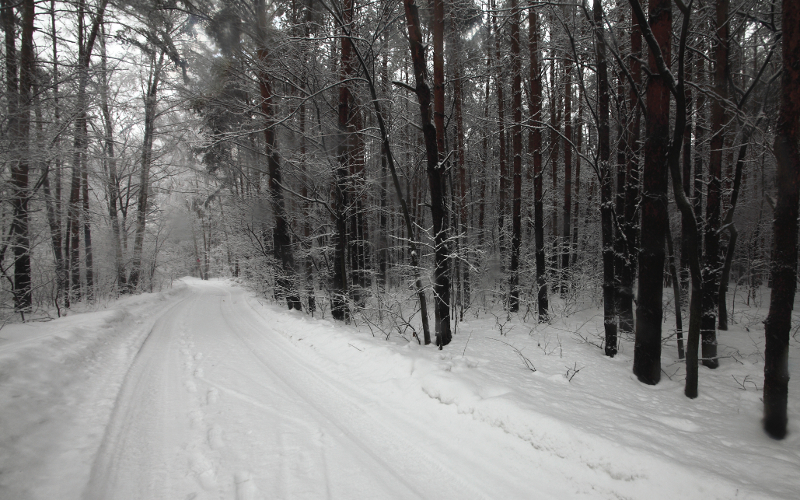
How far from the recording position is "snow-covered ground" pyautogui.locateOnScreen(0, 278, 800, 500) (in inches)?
99.8

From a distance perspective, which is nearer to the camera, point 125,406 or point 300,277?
point 125,406

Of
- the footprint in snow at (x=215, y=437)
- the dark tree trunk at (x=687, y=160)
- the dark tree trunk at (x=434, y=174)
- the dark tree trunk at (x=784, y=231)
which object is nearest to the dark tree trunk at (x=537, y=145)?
the dark tree trunk at (x=687, y=160)

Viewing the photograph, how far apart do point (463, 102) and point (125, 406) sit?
43.4 feet

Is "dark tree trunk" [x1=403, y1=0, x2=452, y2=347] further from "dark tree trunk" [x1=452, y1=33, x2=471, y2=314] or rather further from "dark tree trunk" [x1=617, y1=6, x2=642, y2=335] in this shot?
"dark tree trunk" [x1=617, y1=6, x2=642, y2=335]

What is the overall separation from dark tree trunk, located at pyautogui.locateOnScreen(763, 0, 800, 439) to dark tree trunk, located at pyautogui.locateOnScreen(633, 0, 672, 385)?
1.23 metres

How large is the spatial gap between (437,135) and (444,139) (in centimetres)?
21

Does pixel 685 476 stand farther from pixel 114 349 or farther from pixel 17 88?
pixel 17 88

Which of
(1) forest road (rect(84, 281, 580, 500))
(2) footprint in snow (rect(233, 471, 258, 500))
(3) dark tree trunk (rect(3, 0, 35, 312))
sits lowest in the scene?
(1) forest road (rect(84, 281, 580, 500))

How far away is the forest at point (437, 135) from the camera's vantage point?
4730 mm

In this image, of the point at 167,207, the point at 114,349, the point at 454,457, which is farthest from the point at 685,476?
the point at 167,207

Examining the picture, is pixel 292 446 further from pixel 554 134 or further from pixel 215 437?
pixel 554 134

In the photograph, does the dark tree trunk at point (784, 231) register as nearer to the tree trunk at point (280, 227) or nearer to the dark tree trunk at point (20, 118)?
the tree trunk at point (280, 227)

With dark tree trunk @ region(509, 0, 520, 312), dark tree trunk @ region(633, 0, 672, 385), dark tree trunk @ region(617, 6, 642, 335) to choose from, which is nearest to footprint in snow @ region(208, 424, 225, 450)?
dark tree trunk @ region(633, 0, 672, 385)

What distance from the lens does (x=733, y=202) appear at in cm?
568
